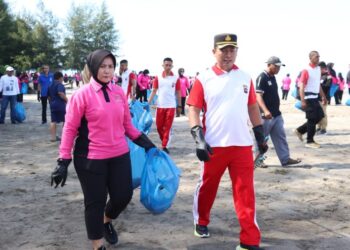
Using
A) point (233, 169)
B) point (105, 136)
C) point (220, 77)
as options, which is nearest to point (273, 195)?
point (233, 169)

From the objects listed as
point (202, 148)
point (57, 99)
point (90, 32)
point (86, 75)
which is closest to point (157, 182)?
point (202, 148)

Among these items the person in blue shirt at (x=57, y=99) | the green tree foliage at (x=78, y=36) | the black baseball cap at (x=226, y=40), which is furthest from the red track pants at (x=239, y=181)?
the green tree foliage at (x=78, y=36)

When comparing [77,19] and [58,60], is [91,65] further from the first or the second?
[77,19]

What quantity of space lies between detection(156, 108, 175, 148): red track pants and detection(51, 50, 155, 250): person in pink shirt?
494 cm

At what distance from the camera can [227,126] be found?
407 cm

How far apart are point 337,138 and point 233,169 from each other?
8.04m

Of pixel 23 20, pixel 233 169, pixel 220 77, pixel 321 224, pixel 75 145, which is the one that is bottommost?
pixel 321 224

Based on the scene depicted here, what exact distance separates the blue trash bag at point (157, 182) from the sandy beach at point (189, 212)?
492mm

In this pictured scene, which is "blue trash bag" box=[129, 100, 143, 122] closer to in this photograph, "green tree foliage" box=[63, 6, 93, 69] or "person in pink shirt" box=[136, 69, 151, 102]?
"person in pink shirt" box=[136, 69, 151, 102]

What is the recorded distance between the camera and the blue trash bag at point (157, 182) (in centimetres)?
403

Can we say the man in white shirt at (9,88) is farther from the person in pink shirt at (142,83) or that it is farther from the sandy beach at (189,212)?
the person in pink shirt at (142,83)

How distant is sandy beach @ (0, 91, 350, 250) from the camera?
4.36 metres

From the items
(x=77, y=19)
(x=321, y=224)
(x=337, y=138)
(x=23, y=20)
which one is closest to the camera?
(x=321, y=224)

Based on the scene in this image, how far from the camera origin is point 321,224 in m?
4.84
